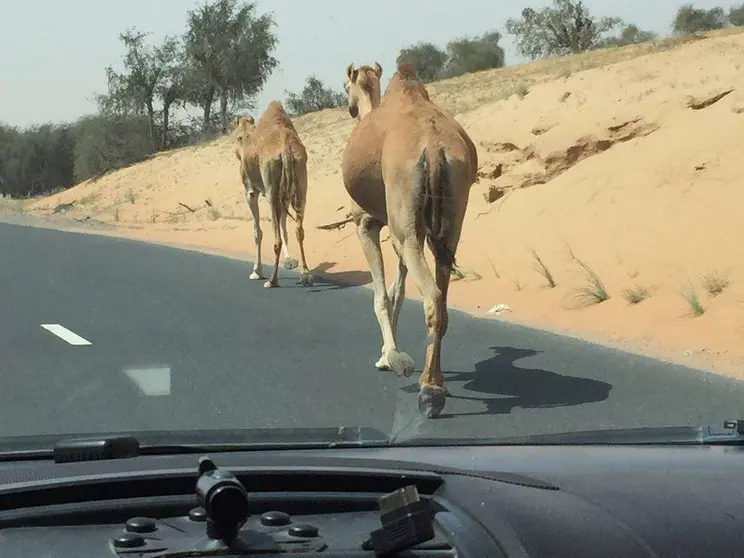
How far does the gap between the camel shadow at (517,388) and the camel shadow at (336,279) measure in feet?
21.6

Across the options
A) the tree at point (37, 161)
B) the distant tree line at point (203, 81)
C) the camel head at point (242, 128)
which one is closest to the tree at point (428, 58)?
the distant tree line at point (203, 81)

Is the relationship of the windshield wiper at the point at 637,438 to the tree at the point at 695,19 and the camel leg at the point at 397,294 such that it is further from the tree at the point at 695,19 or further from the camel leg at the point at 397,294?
the tree at the point at 695,19

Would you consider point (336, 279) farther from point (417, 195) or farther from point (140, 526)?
point (140, 526)

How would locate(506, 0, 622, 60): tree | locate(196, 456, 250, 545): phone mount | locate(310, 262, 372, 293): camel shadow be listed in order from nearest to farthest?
1. locate(196, 456, 250, 545): phone mount
2. locate(310, 262, 372, 293): camel shadow
3. locate(506, 0, 622, 60): tree

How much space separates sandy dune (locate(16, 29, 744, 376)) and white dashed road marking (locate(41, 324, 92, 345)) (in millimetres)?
5339

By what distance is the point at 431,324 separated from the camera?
9.03 metres

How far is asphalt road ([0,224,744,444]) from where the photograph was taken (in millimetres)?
8391

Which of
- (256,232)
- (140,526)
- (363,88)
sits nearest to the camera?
(140,526)

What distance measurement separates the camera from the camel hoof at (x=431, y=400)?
8406 mm

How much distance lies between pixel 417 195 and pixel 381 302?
4.91ft

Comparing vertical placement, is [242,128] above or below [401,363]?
above

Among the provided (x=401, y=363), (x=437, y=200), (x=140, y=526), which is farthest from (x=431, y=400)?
(x=140, y=526)

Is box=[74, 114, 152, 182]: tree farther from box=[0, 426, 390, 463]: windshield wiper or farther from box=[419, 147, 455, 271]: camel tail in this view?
box=[0, 426, 390, 463]: windshield wiper

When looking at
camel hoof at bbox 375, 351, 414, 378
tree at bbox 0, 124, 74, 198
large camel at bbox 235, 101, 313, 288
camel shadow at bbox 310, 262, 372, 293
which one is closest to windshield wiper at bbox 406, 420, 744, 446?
camel hoof at bbox 375, 351, 414, 378
